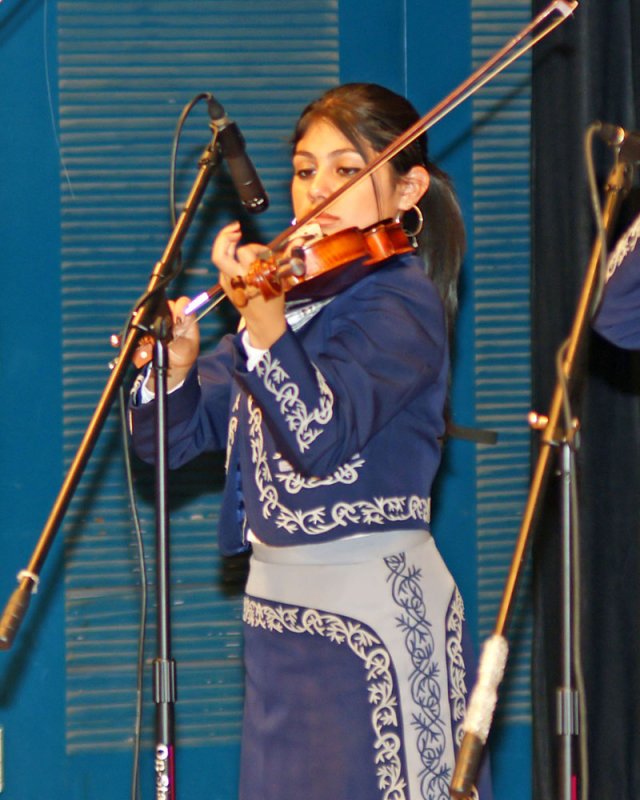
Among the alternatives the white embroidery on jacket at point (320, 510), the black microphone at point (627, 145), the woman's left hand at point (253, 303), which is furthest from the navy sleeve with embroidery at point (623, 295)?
the woman's left hand at point (253, 303)

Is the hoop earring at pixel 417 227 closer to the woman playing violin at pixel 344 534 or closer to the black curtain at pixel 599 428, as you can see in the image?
the woman playing violin at pixel 344 534

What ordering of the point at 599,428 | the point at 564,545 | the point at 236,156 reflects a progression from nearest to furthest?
the point at 564,545 < the point at 236,156 < the point at 599,428

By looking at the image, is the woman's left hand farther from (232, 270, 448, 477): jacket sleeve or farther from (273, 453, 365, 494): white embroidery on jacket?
(273, 453, 365, 494): white embroidery on jacket

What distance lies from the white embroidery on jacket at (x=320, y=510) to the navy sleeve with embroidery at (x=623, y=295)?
39 centimetres

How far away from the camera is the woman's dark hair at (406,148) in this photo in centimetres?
197

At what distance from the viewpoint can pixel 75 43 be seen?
288 cm

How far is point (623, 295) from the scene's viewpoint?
6.30ft

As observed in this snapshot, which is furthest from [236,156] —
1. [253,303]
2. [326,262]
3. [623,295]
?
[623,295]

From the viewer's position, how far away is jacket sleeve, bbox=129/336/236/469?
2.00 meters

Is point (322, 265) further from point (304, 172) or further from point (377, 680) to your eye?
point (377, 680)

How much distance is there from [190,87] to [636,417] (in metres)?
1.21

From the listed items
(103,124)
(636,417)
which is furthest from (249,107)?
(636,417)

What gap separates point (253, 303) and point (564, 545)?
1.57 feet

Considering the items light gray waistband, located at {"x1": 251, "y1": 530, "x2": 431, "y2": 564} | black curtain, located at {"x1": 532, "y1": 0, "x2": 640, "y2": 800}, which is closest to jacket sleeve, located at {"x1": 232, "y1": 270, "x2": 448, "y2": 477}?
light gray waistband, located at {"x1": 251, "y1": 530, "x2": 431, "y2": 564}
